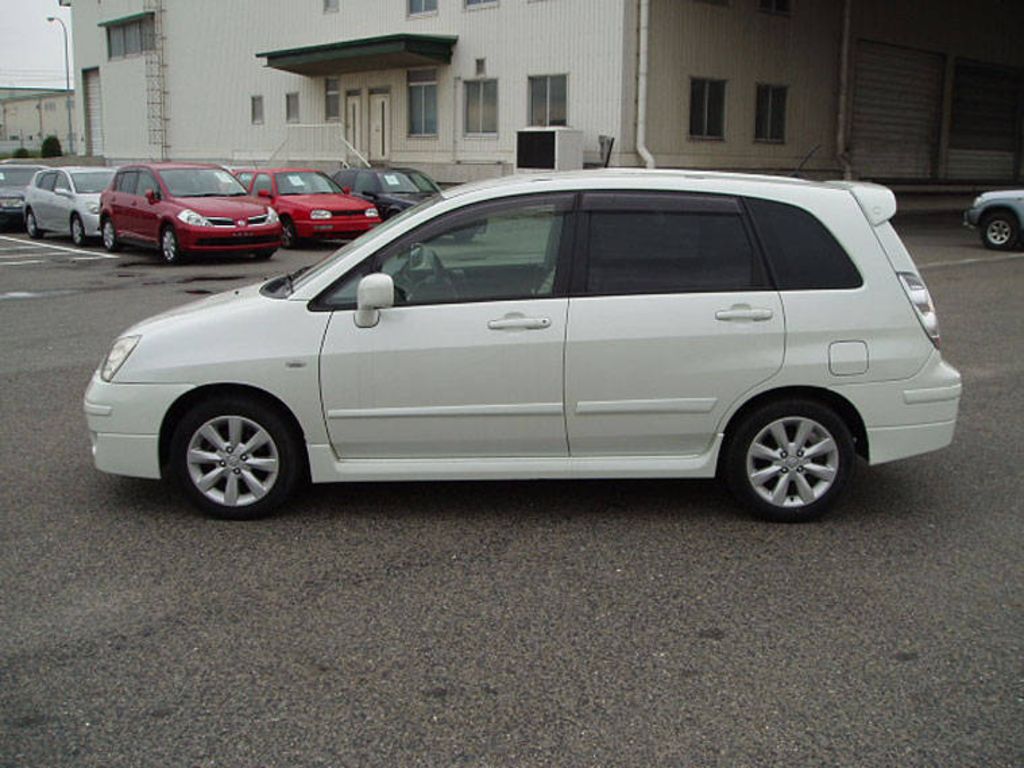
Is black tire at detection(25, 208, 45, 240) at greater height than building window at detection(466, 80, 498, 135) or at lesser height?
lesser

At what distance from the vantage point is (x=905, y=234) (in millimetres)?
26234

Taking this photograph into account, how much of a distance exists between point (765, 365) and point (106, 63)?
47.5 metres

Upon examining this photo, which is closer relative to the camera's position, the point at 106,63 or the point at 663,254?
the point at 663,254

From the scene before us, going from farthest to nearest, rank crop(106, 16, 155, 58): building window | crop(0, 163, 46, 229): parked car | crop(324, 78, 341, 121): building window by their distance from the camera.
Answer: crop(106, 16, 155, 58): building window, crop(324, 78, 341, 121): building window, crop(0, 163, 46, 229): parked car

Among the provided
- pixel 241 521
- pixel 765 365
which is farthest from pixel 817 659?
pixel 241 521

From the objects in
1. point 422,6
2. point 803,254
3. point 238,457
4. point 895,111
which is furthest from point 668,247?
point 895,111

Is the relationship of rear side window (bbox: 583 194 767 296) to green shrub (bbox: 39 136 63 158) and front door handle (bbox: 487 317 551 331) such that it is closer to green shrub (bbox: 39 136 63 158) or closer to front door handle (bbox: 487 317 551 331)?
front door handle (bbox: 487 317 551 331)

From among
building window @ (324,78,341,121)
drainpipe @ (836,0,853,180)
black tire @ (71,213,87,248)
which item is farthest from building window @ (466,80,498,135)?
black tire @ (71,213,87,248)

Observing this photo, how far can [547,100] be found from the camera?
2805cm

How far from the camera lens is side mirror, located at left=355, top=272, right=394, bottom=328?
5.23m

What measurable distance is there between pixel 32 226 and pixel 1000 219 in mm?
20334

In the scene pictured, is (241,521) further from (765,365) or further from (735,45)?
(735,45)

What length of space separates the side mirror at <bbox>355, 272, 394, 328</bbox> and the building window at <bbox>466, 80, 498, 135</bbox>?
25095 millimetres

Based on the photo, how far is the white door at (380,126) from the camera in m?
33.2
